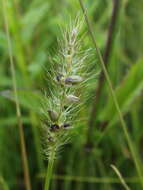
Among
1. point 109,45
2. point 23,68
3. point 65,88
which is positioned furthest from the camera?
point 23,68

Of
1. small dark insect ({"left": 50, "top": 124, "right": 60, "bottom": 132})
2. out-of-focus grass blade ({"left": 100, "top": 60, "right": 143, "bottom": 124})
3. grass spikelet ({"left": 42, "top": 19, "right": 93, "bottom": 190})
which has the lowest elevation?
small dark insect ({"left": 50, "top": 124, "right": 60, "bottom": 132})

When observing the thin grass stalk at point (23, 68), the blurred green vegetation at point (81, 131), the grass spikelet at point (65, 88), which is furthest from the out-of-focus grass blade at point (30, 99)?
the grass spikelet at point (65, 88)

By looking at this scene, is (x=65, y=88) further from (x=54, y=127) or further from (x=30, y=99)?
(x=30, y=99)

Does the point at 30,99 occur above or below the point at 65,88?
above

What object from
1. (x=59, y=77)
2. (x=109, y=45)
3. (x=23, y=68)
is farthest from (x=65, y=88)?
(x=23, y=68)

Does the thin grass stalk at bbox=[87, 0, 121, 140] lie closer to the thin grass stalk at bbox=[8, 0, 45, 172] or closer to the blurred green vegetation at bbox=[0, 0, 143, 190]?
the blurred green vegetation at bbox=[0, 0, 143, 190]

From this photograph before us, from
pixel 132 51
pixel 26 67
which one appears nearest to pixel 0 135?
pixel 26 67

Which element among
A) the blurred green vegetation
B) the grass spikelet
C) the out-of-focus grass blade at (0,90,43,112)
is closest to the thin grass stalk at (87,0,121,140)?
the blurred green vegetation

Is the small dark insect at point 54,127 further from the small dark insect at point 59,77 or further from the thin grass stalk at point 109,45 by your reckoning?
the thin grass stalk at point 109,45

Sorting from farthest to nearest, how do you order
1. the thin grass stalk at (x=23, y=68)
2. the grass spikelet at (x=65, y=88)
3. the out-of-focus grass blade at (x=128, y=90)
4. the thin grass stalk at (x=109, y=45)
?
the thin grass stalk at (x=23, y=68), the out-of-focus grass blade at (x=128, y=90), the thin grass stalk at (x=109, y=45), the grass spikelet at (x=65, y=88)

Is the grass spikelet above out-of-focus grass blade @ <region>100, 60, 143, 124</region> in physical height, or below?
below

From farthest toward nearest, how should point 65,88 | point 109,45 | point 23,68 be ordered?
point 23,68 < point 109,45 < point 65,88
